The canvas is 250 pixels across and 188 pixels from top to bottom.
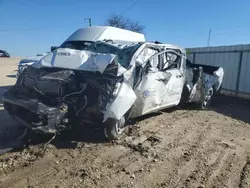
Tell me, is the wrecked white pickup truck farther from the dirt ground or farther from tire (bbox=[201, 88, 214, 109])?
tire (bbox=[201, 88, 214, 109])

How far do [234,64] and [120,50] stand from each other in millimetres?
6897

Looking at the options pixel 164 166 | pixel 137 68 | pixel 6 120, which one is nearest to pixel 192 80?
pixel 137 68

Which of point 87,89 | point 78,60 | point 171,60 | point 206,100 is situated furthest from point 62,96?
point 206,100

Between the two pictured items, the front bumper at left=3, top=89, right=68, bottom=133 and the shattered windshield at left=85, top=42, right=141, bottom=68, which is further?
the shattered windshield at left=85, top=42, right=141, bottom=68

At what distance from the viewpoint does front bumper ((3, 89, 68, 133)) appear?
4.10 meters

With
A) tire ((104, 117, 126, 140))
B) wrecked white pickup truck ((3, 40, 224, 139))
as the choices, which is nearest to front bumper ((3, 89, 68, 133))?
wrecked white pickup truck ((3, 40, 224, 139))

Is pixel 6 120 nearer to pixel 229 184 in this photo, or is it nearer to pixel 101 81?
pixel 101 81

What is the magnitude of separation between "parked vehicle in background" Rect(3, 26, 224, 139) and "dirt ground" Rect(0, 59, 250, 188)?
0.41 m

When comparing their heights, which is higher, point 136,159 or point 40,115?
point 40,115

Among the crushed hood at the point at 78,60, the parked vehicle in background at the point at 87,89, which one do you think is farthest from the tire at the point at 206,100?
the crushed hood at the point at 78,60

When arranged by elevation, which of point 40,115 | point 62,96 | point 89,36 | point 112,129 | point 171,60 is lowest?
point 112,129

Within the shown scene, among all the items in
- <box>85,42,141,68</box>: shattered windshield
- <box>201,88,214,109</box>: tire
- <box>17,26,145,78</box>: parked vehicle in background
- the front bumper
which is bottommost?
<box>201,88,214,109</box>: tire

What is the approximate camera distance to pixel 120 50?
562cm

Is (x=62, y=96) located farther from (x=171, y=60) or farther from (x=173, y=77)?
(x=171, y=60)
